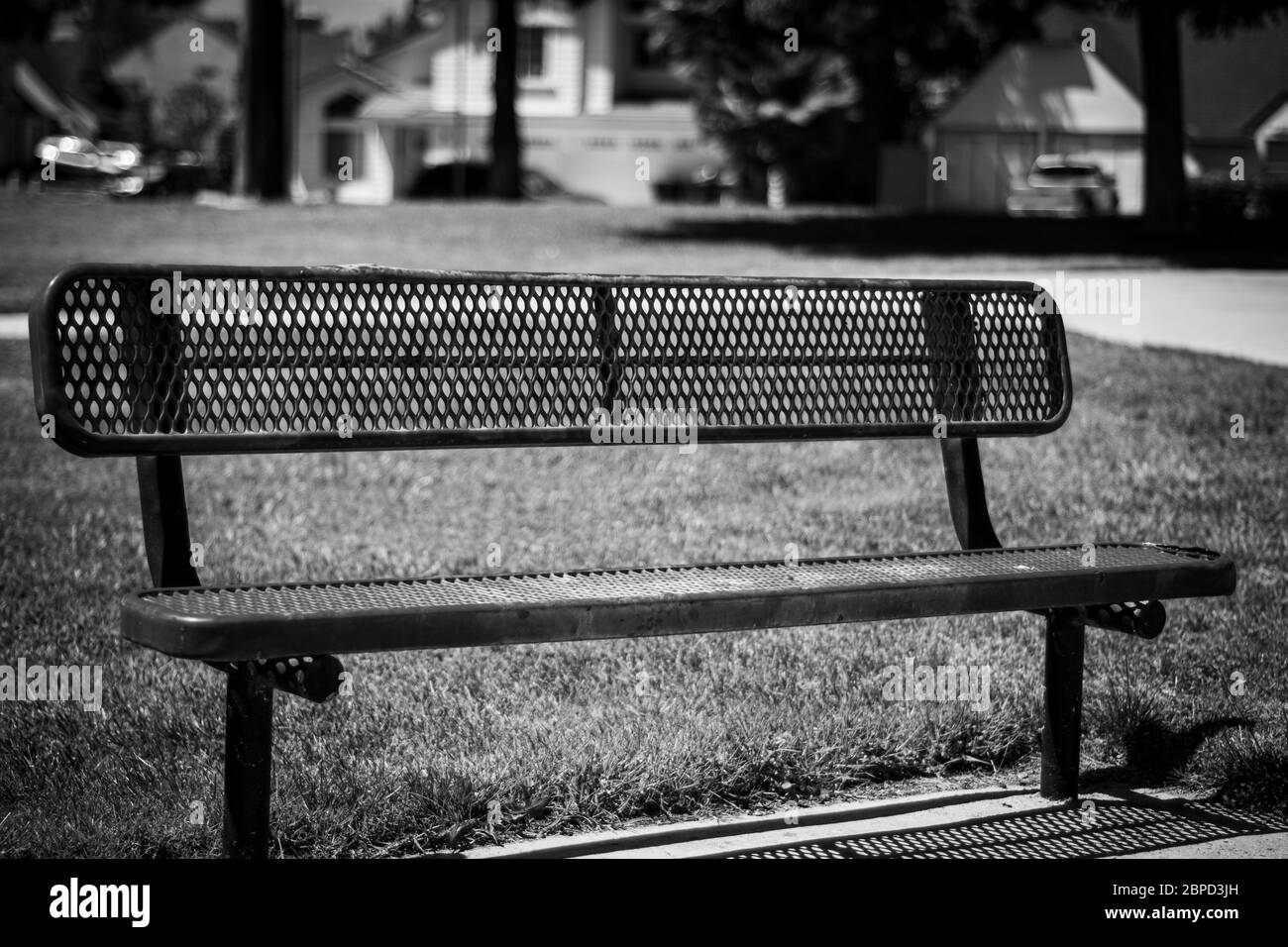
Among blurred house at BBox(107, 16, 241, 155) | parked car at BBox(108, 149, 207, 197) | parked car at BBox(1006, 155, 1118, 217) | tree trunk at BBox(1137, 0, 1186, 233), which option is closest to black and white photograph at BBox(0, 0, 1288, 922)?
tree trunk at BBox(1137, 0, 1186, 233)

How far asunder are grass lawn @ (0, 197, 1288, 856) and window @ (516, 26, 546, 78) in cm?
4218

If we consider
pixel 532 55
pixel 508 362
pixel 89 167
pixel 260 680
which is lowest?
pixel 260 680

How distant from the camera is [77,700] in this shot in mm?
4246

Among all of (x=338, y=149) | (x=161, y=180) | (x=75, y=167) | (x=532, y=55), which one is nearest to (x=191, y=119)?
(x=338, y=149)

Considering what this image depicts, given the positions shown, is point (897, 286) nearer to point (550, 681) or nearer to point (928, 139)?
point (550, 681)

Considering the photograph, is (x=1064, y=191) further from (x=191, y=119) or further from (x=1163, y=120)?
(x=191, y=119)

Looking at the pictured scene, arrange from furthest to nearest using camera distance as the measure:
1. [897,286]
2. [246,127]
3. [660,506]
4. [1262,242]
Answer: [246,127] < [1262,242] < [660,506] < [897,286]

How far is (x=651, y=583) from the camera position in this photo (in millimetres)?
3479

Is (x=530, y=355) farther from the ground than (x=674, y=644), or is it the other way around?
(x=530, y=355)

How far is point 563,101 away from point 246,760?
1847 inches

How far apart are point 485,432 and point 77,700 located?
139 cm

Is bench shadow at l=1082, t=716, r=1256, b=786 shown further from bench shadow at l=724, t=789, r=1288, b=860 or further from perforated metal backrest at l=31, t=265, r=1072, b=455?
perforated metal backrest at l=31, t=265, r=1072, b=455

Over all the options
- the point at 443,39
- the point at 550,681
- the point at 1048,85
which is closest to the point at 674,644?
the point at 550,681

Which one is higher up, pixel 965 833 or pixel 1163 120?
pixel 1163 120
